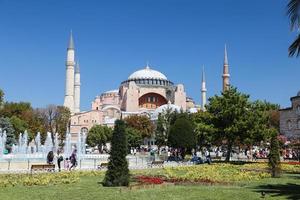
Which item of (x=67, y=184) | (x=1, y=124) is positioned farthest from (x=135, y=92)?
(x=67, y=184)

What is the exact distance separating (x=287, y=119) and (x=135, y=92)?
41.4 m

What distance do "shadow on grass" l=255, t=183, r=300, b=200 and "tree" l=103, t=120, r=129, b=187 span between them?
12.0ft

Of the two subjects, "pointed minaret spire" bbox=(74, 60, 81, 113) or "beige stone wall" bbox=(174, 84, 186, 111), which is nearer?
"pointed minaret spire" bbox=(74, 60, 81, 113)

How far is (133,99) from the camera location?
8312 centimetres

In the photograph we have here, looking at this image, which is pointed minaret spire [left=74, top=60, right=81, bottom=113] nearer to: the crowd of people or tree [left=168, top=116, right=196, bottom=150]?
tree [left=168, top=116, right=196, bottom=150]

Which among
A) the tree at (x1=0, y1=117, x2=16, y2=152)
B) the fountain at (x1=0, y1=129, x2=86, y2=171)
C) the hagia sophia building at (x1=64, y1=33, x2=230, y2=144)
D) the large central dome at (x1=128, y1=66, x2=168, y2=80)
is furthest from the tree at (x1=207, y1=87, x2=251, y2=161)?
the large central dome at (x1=128, y1=66, x2=168, y2=80)

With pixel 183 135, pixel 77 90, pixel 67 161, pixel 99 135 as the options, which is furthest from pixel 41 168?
pixel 77 90

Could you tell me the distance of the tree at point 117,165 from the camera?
13188mm

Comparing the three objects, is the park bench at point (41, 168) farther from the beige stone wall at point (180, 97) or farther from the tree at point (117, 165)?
the beige stone wall at point (180, 97)

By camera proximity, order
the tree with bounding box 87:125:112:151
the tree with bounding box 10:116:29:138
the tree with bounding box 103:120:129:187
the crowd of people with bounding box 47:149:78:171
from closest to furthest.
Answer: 1. the tree with bounding box 103:120:129:187
2. the crowd of people with bounding box 47:149:78:171
3. the tree with bounding box 10:116:29:138
4. the tree with bounding box 87:125:112:151

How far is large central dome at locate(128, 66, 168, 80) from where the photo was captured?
88812mm

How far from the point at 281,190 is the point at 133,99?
235 feet

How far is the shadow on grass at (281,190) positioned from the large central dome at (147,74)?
75.8 m

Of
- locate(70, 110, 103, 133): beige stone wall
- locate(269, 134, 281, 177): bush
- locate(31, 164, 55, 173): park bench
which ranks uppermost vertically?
locate(70, 110, 103, 133): beige stone wall
